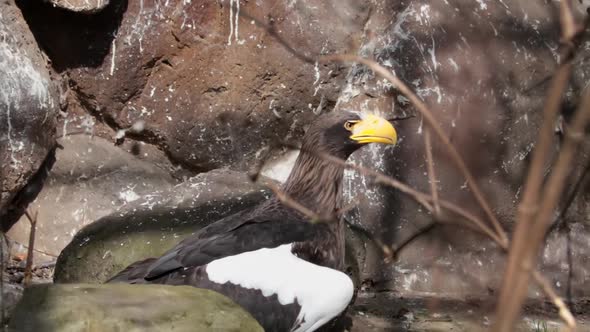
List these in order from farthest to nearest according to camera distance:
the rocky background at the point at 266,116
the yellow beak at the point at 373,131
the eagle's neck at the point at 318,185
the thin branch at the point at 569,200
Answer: the thin branch at the point at 569,200 < the rocky background at the point at 266,116 < the eagle's neck at the point at 318,185 < the yellow beak at the point at 373,131

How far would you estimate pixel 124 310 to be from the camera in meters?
2.74

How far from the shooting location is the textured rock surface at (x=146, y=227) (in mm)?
4957

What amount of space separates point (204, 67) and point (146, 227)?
4.74 feet

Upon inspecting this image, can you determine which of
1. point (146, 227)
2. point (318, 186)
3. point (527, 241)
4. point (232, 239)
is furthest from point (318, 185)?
point (527, 241)

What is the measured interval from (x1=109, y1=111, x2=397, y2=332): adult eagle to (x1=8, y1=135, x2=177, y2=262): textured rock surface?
6.76ft

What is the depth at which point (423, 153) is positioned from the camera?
563 cm

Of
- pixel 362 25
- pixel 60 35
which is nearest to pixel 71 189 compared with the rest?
pixel 60 35

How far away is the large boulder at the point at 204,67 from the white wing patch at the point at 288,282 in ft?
8.16

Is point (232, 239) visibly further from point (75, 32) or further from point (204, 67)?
point (75, 32)

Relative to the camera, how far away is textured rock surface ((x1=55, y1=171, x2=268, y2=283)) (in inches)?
195

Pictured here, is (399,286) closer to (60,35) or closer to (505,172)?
(505,172)

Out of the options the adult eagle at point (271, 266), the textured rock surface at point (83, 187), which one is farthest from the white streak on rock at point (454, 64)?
the textured rock surface at point (83, 187)

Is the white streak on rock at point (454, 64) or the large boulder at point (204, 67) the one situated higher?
the white streak on rock at point (454, 64)

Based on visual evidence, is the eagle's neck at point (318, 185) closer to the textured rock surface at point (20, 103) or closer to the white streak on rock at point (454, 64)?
the white streak on rock at point (454, 64)
